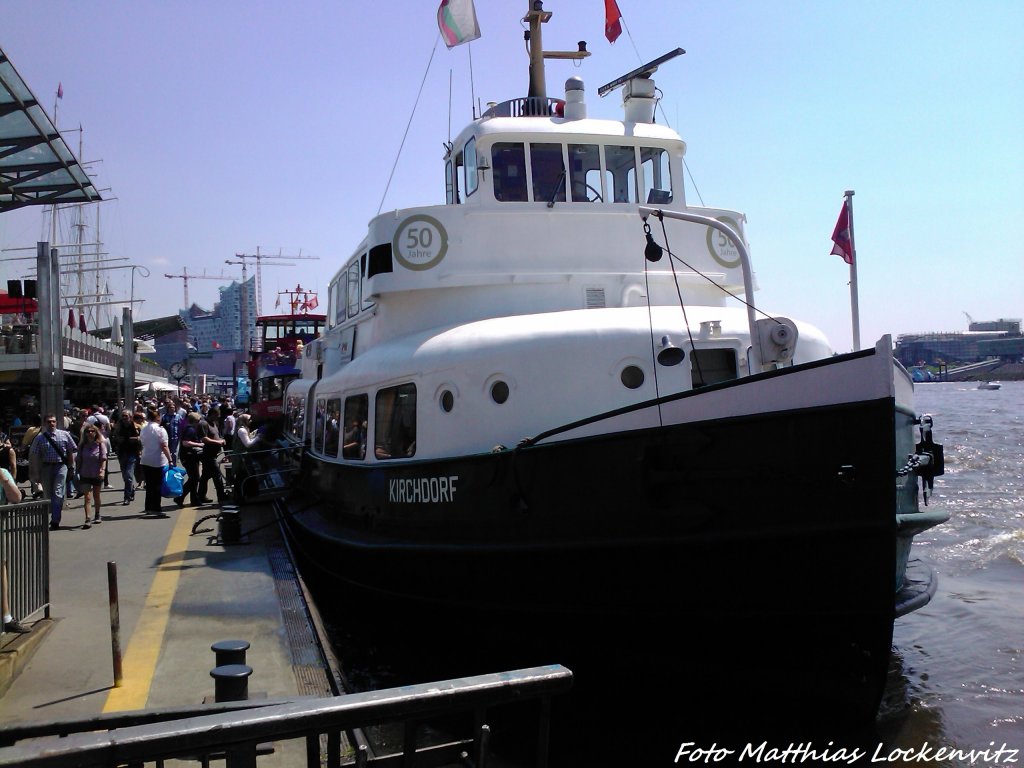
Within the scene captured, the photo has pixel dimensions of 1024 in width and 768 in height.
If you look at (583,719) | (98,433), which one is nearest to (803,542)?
(583,719)

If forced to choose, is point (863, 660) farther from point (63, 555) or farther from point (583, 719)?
point (63, 555)

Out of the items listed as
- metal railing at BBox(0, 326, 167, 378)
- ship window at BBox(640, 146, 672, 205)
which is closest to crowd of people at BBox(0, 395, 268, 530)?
metal railing at BBox(0, 326, 167, 378)

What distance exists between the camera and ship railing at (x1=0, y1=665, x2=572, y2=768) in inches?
93.3

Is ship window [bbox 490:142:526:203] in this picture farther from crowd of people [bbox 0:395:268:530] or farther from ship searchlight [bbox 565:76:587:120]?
crowd of people [bbox 0:395:268:530]

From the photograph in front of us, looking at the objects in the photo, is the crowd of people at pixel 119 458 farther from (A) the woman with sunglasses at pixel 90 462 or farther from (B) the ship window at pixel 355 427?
(B) the ship window at pixel 355 427

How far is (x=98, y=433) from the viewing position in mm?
12070

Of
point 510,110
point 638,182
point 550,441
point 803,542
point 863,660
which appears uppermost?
point 510,110

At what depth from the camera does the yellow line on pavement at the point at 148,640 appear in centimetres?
555

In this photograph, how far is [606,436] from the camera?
5730mm

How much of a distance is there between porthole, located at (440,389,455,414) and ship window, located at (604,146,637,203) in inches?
142

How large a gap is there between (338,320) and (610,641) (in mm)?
7824

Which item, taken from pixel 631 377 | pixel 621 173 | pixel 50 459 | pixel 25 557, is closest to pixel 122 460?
pixel 50 459

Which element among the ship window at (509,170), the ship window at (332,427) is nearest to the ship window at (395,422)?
the ship window at (332,427)

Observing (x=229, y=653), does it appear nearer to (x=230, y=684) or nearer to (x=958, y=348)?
(x=230, y=684)
